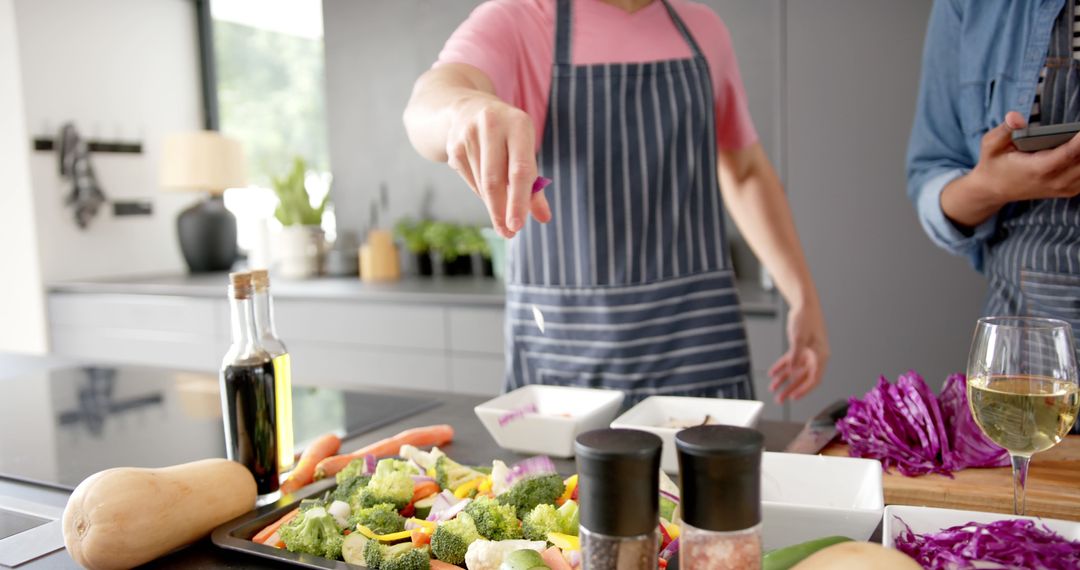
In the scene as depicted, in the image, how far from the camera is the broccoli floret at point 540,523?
819 millimetres

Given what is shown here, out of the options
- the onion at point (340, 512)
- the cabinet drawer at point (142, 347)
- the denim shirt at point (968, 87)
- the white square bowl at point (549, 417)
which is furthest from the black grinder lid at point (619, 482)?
the cabinet drawer at point (142, 347)

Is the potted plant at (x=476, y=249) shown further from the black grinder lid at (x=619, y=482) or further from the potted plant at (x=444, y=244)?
the black grinder lid at (x=619, y=482)

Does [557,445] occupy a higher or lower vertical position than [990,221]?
lower

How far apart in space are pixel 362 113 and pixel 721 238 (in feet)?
8.62

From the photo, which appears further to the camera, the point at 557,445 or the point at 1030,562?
the point at 557,445

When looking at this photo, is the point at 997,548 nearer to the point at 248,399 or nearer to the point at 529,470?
the point at 529,470

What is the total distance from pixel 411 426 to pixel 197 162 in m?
2.85

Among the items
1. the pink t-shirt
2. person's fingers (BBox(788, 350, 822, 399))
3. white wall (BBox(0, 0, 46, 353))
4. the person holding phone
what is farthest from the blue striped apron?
white wall (BBox(0, 0, 46, 353))

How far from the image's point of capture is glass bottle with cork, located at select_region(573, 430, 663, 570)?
58cm

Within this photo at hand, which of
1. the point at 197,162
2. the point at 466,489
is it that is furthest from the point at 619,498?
the point at 197,162

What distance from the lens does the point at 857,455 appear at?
1091 mm

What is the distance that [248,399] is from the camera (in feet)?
3.27

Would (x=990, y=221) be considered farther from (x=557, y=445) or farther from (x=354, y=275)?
(x=354, y=275)

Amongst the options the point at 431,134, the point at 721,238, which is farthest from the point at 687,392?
the point at 431,134
